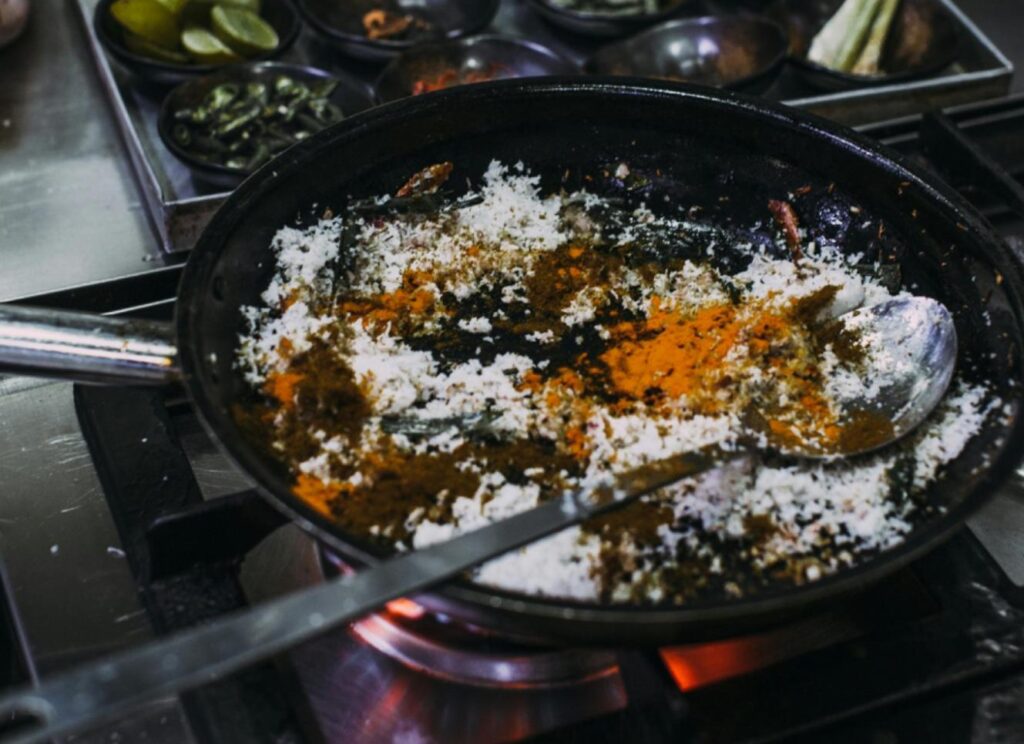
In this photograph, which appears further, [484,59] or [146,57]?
[484,59]

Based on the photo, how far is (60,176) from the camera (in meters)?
1.80

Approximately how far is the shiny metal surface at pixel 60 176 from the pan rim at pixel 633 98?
529 mm

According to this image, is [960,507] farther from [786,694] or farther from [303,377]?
[303,377]

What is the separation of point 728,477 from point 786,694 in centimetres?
22

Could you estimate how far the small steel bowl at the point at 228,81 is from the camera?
5.52ft

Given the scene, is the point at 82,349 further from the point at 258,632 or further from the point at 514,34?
the point at 514,34

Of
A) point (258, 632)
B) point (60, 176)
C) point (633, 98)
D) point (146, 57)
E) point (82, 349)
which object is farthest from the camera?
point (146, 57)

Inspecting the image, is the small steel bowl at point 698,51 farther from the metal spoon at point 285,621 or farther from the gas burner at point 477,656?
the gas burner at point 477,656

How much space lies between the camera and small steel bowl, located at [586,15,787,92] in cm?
202

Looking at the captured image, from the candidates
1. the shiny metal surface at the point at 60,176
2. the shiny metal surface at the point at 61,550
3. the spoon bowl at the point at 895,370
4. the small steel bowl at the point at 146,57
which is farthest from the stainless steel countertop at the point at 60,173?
the spoon bowl at the point at 895,370

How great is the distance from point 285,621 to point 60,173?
1.29m

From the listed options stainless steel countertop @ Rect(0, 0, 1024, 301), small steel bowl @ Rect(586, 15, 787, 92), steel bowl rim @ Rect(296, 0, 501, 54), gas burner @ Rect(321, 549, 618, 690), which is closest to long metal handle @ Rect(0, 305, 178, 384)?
gas burner @ Rect(321, 549, 618, 690)

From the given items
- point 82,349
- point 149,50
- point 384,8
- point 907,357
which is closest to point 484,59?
point 384,8

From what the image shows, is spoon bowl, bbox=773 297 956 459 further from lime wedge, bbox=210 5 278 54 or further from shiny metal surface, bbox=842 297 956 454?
lime wedge, bbox=210 5 278 54
